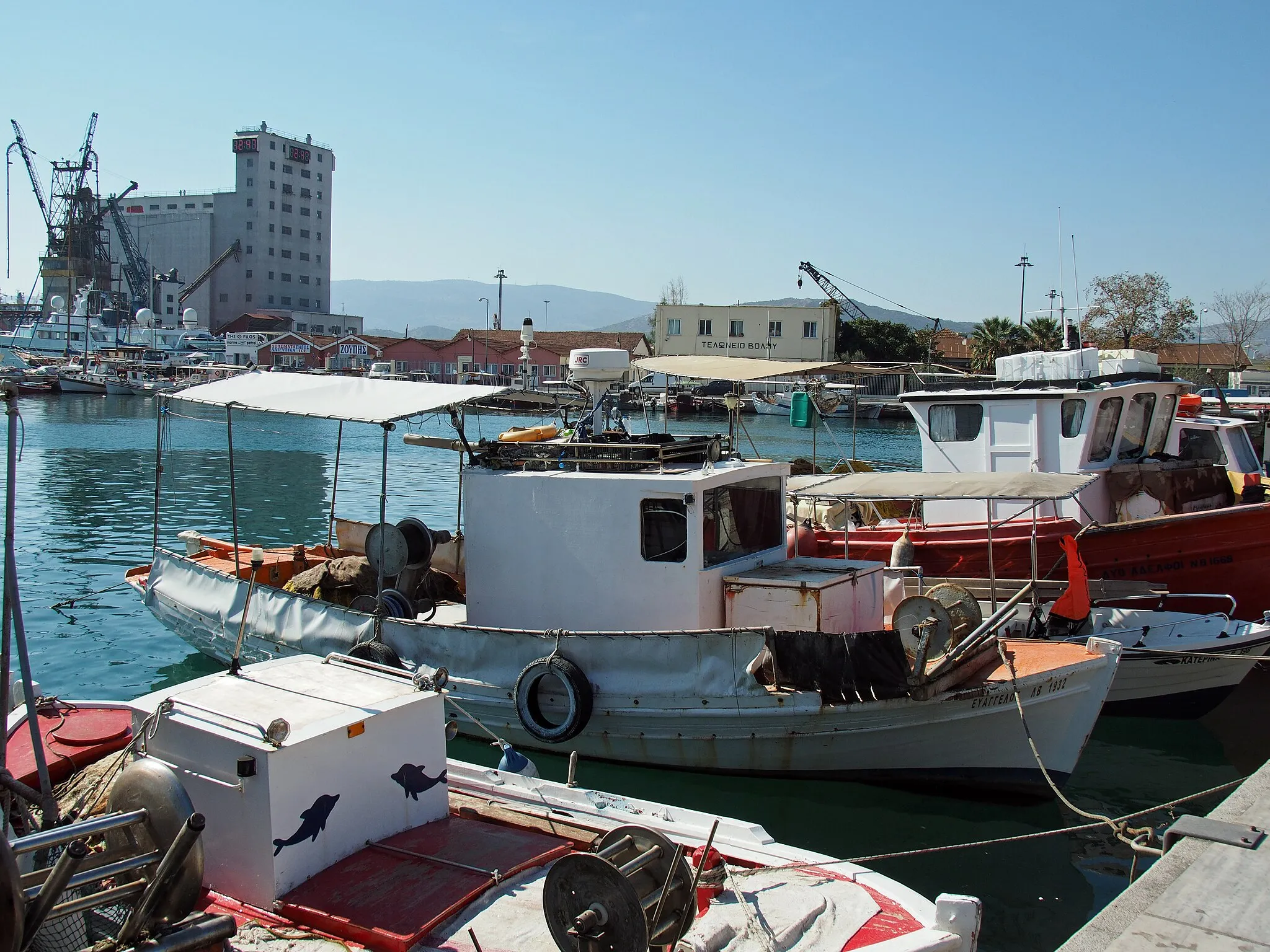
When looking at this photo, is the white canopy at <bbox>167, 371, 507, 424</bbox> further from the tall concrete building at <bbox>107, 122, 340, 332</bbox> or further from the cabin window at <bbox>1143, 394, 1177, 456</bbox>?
the tall concrete building at <bbox>107, 122, 340, 332</bbox>

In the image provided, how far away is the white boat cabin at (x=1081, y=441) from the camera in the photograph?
13516 millimetres

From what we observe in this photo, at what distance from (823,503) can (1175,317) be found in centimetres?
4413

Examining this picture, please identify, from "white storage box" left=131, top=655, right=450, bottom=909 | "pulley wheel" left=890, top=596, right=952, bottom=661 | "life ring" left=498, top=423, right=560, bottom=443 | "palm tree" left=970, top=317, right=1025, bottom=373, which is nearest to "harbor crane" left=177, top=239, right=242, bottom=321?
"palm tree" left=970, top=317, right=1025, bottom=373

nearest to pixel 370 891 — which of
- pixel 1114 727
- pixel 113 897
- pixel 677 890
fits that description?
pixel 113 897

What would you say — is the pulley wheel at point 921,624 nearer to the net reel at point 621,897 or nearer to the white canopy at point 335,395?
the white canopy at point 335,395

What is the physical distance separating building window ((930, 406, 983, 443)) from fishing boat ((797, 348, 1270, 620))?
0.01m

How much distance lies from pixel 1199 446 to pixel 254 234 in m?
108

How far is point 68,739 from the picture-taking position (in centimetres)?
705

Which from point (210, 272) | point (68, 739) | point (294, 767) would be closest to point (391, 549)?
point (68, 739)

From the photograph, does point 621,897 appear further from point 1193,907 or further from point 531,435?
point 531,435

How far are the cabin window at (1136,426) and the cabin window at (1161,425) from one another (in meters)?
0.10

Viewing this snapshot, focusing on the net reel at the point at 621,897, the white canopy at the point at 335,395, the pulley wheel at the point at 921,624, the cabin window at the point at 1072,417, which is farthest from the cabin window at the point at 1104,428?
the net reel at the point at 621,897

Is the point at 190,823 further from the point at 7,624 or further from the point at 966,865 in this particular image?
the point at 966,865

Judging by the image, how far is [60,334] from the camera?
93375 mm
